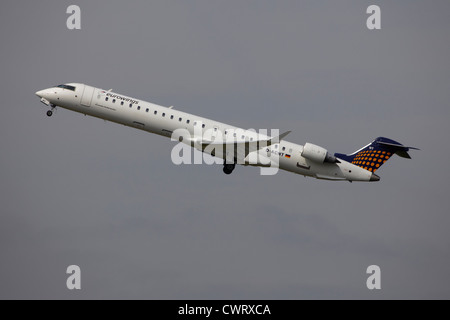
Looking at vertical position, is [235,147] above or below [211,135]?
below

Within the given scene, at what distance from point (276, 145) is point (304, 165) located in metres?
2.23

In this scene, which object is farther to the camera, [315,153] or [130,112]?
[315,153]

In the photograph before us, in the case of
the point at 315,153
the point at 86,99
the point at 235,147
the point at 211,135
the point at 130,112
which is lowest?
the point at 315,153

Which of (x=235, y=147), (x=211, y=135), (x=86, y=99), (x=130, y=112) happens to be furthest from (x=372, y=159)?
(x=86, y=99)

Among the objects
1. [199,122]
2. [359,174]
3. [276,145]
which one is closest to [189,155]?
[199,122]

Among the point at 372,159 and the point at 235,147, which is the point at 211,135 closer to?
the point at 235,147

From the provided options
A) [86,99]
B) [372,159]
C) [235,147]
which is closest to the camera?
[86,99]

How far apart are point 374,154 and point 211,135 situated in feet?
37.2

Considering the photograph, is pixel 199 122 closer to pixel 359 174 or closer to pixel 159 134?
pixel 159 134

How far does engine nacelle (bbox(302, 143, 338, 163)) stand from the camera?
183ft

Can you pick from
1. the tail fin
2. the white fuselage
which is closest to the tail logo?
the tail fin

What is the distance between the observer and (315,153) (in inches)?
2194

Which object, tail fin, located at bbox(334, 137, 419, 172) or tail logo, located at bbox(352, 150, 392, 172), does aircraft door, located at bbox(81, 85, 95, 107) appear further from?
tail logo, located at bbox(352, 150, 392, 172)

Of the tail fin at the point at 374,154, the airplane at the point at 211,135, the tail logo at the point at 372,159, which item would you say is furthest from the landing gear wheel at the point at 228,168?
the tail logo at the point at 372,159
